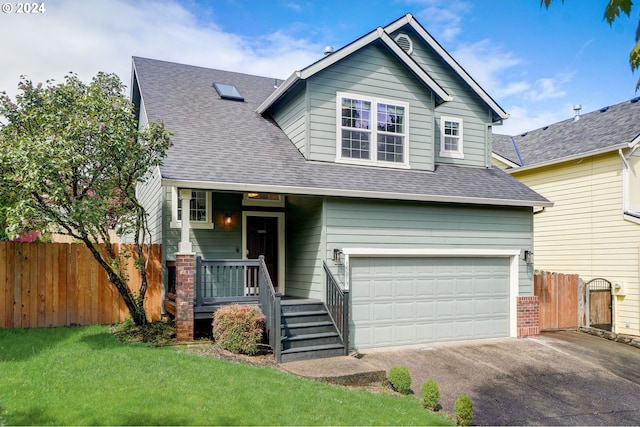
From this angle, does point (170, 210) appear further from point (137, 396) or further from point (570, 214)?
point (570, 214)

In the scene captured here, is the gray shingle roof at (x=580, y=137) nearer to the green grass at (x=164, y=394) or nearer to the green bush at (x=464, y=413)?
the green bush at (x=464, y=413)

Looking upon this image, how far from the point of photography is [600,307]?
1375cm

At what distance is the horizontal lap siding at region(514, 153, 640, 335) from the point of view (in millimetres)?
13828

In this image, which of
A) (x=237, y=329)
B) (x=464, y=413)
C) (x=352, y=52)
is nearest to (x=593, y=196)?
(x=352, y=52)

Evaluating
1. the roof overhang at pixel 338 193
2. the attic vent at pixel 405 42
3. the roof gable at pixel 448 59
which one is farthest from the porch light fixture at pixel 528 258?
the attic vent at pixel 405 42

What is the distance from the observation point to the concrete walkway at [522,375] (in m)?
7.33

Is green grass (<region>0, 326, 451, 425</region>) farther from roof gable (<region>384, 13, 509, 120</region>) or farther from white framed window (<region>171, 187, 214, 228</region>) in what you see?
roof gable (<region>384, 13, 509, 120</region>)

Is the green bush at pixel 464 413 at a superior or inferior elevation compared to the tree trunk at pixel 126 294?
inferior

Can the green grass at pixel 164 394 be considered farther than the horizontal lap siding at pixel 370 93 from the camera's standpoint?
No

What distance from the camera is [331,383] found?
756 cm

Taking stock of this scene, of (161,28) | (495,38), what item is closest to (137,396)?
(161,28)

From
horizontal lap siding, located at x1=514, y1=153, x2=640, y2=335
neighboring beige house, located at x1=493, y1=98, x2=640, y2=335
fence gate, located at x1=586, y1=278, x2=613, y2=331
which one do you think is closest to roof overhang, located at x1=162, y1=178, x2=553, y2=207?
neighboring beige house, located at x1=493, y1=98, x2=640, y2=335

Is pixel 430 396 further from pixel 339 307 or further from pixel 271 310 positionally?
pixel 271 310

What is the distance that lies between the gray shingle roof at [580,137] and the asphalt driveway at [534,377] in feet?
20.4
